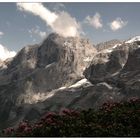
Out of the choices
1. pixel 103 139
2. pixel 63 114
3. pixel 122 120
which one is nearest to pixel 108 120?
pixel 122 120

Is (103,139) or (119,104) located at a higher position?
(119,104)

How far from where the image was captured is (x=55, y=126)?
64.8 feet

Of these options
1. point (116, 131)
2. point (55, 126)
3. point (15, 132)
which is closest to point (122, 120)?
Answer: point (116, 131)

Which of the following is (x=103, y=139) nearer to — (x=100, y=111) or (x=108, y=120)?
(x=108, y=120)

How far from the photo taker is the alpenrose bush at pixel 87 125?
18.8m

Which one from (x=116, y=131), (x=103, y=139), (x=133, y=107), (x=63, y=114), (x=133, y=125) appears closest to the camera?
(x=103, y=139)

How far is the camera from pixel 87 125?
63.9 feet

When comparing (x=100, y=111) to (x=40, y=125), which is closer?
(x=40, y=125)

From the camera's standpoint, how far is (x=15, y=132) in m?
21.2

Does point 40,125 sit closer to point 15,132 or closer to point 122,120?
point 15,132

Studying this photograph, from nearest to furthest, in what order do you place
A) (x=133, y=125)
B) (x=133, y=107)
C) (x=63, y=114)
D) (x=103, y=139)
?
1. (x=103, y=139)
2. (x=133, y=125)
3. (x=63, y=114)
4. (x=133, y=107)

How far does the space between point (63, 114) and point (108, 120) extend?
2562 mm

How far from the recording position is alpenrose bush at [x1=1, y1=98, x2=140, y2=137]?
61.8ft

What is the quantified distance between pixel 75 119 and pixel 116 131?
3056mm
